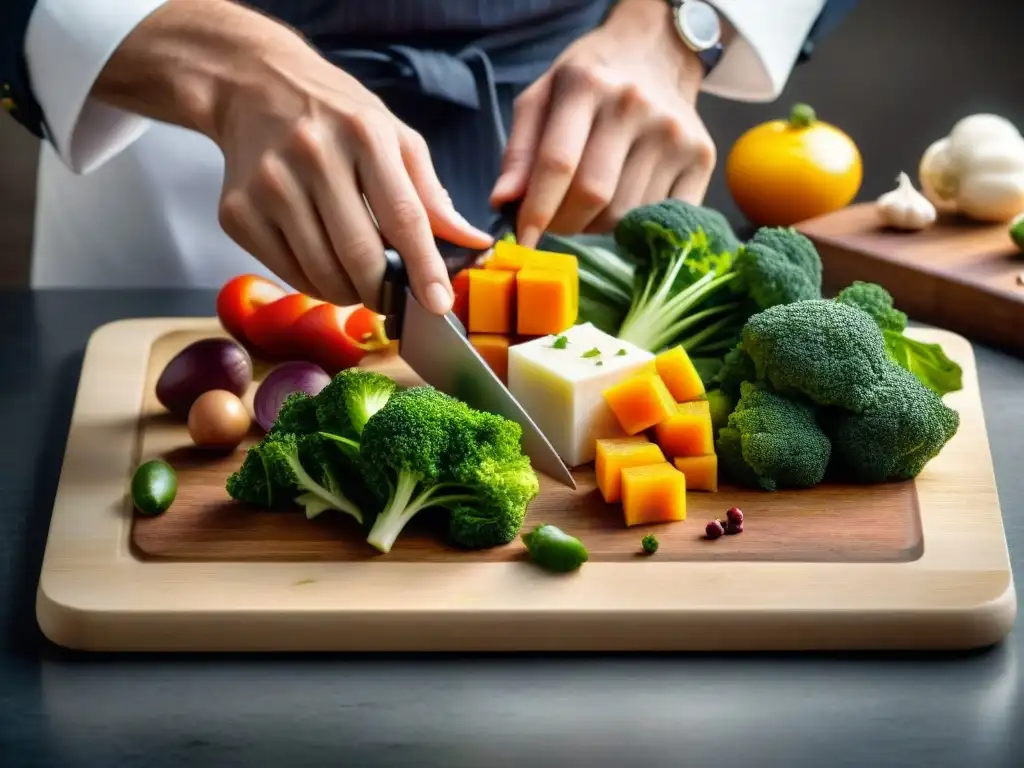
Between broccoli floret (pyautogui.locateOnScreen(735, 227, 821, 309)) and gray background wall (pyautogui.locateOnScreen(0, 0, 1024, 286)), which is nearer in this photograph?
broccoli floret (pyautogui.locateOnScreen(735, 227, 821, 309))

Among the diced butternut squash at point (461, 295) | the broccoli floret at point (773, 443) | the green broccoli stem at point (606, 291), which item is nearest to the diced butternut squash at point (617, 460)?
the broccoli floret at point (773, 443)

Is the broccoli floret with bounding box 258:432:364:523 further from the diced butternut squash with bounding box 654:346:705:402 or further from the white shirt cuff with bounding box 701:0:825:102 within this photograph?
the white shirt cuff with bounding box 701:0:825:102

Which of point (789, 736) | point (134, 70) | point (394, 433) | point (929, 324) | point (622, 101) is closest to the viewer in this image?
point (789, 736)

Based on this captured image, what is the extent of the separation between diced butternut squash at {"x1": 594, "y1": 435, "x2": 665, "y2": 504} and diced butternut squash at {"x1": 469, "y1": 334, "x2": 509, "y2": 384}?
0.32 meters

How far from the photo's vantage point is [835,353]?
1830mm

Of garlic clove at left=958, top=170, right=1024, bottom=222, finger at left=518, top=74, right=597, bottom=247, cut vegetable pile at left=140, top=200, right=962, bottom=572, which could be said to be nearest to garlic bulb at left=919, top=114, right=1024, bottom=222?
garlic clove at left=958, top=170, right=1024, bottom=222

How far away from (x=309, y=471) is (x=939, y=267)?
1400mm

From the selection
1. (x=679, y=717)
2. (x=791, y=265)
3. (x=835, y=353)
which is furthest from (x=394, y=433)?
(x=791, y=265)

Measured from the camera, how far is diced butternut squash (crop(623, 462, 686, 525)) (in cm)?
173

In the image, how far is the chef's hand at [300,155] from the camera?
1.87 metres

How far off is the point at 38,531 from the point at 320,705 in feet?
1.93

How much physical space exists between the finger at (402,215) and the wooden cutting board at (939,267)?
1116 mm

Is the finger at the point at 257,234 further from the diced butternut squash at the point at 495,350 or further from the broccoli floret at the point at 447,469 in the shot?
the broccoli floret at the point at 447,469

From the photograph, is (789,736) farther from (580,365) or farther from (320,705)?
(580,365)
